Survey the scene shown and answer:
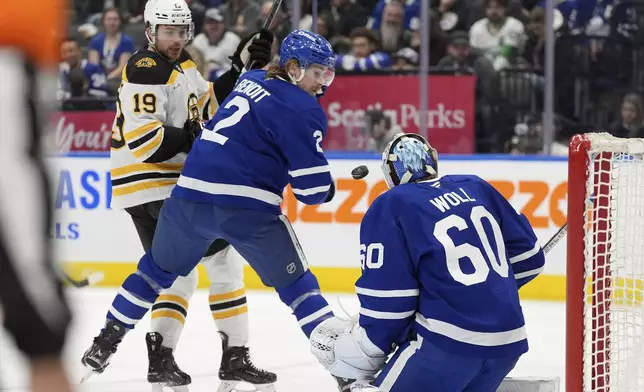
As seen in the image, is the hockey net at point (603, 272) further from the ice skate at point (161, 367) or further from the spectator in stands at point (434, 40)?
the spectator in stands at point (434, 40)

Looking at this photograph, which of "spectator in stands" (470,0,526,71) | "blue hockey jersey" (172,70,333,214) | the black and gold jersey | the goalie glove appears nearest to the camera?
the goalie glove

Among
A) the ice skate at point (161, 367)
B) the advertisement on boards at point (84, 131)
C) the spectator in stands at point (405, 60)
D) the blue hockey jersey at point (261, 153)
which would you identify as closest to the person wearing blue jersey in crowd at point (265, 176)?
the blue hockey jersey at point (261, 153)

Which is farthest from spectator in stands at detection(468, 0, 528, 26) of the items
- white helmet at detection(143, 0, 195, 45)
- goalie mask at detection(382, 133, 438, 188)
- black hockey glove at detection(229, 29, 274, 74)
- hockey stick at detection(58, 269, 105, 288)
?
goalie mask at detection(382, 133, 438, 188)

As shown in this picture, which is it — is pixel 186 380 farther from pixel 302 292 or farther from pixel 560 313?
pixel 560 313

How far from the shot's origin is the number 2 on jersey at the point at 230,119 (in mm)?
3275

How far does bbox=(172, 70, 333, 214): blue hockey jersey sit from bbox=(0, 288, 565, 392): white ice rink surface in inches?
27.6

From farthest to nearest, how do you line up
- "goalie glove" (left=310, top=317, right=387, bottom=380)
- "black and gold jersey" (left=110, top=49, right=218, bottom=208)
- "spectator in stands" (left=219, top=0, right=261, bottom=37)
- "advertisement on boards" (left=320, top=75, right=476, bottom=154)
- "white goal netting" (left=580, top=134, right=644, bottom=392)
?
"spectator in stands" (left=219, top=0, right=261, bottom=37), "advertisement on boards" (left=320, top=75, right=476, bottom=154), "black and gold jersey" (left=110, top=49, right=218, bottom=208), "white goal netting" (left=580, top=134, right=644, bottom=392), "goalie glove" (left=310, top=317, right=387, bottom=380)

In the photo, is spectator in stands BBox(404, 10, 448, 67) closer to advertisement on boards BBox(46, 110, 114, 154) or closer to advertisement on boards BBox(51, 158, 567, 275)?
advertisement on boards BBox(51, 158, 567, 275)

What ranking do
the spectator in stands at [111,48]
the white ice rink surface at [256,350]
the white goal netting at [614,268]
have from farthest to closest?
the spectator in stands at [111,48] < the white ice rink surface at [256,350] < the white goal netting at [614,268]

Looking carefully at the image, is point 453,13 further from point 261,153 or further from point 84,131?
point 261,153

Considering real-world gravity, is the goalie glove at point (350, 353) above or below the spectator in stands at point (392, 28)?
below

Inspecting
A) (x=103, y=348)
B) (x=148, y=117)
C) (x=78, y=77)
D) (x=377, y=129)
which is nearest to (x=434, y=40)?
(x=377, y=129)

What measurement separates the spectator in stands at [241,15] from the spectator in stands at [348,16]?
454 millimetres

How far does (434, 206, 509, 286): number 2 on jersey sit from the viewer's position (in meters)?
2.46
